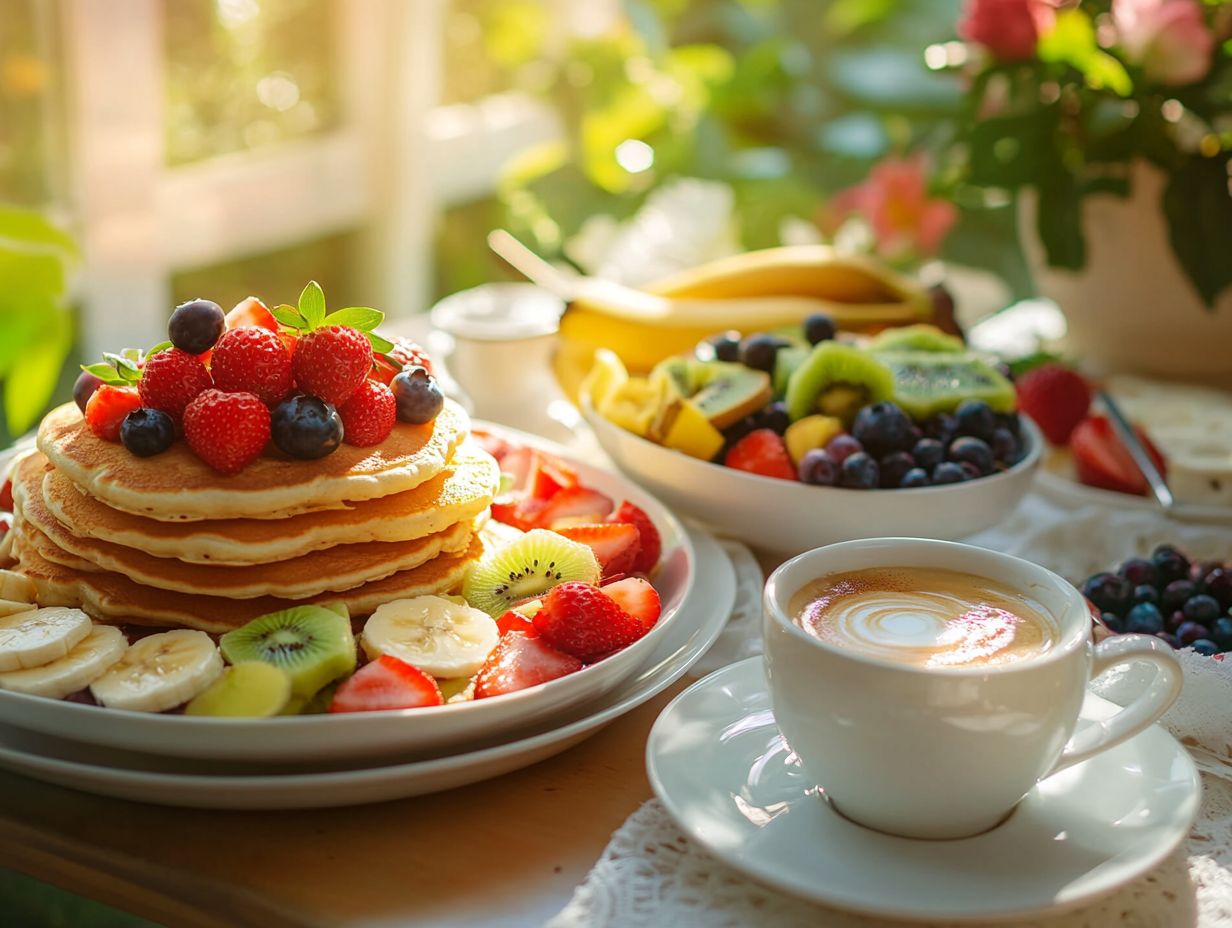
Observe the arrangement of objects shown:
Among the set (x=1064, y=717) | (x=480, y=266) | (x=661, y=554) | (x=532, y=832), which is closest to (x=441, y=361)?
(x=661, y=554)

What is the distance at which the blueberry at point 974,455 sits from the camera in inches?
51.7

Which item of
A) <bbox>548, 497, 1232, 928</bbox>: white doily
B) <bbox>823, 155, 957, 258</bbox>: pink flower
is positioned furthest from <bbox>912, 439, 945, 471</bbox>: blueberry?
<bbox>823, 155, 957, 258</bbox>: pink flower

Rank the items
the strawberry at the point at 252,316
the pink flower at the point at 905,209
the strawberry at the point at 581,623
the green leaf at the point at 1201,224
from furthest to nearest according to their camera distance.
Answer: the pink flower at the point at 905,209 < the green leaf at the point at 1201,224 < the strawberry at the point at 252,316 < the strawberry at the point at 581,623

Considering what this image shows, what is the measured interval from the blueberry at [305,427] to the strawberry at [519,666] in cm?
22

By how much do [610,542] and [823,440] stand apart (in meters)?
0.28

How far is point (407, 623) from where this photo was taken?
1024mm

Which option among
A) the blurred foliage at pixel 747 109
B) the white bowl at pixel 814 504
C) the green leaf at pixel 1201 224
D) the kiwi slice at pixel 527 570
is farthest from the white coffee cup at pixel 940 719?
the blurred foliage at pixel 747 109

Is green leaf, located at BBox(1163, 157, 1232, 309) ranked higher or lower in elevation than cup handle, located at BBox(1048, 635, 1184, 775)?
higher

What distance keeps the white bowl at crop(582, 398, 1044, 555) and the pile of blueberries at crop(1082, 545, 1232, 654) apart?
13cm

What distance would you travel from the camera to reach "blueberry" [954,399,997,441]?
135cm

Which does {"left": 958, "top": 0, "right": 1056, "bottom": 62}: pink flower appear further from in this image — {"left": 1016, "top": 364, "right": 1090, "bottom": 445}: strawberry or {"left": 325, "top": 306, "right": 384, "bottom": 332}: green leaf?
{"left": 325, "top": 306, "right": 384, "bottom": 332}: green leaf

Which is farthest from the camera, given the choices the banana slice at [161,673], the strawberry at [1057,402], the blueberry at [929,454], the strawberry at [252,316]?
the strawberry at [1057,402]

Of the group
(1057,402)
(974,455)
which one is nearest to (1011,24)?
(1057,402)

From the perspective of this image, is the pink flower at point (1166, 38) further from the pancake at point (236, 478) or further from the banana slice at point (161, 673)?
the banana slice at point (161, 673)
